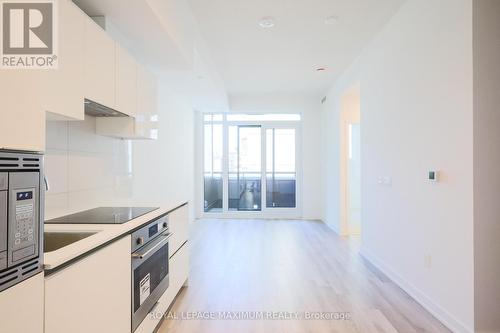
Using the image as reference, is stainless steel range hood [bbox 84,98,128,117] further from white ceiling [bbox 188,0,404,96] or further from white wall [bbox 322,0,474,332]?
white wall [bbox 322,0,474,332]

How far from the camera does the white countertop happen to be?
1.20 metres

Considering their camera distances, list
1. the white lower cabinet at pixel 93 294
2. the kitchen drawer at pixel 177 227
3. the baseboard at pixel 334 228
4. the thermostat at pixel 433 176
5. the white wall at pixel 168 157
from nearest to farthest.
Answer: the white lower cabinet at pixel 93 294 → the thermostat at pixel 433 176 → the kitchen drawer at pixel 177 227 → the white wall at pixel 168 157 → the baseboard at pixel 334 228

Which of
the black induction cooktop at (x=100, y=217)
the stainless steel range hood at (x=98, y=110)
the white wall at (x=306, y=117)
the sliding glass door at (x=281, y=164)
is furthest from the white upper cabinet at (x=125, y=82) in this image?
the sliding glass door at (x=281, y=164)

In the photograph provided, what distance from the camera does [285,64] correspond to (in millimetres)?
4840

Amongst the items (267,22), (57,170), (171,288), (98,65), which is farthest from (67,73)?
(267,22)

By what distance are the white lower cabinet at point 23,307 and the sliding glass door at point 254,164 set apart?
6.06 metres

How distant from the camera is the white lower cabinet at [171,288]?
2110mm

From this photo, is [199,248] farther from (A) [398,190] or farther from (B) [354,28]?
(B) [354,28]

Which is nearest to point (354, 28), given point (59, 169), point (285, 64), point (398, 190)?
point (285, 64)

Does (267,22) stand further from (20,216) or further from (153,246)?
(20,216)

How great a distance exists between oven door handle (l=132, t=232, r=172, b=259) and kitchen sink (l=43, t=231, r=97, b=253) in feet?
1.11

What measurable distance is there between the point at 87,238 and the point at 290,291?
2144mm

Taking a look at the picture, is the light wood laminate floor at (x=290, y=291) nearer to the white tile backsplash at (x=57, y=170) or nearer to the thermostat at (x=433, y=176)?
the thermostat at (x=433, y=176)

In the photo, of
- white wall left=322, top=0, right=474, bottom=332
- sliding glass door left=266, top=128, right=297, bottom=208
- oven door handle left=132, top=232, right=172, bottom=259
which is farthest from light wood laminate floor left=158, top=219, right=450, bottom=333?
sliding glass door left=266, top=128, right=297, bottom=208
